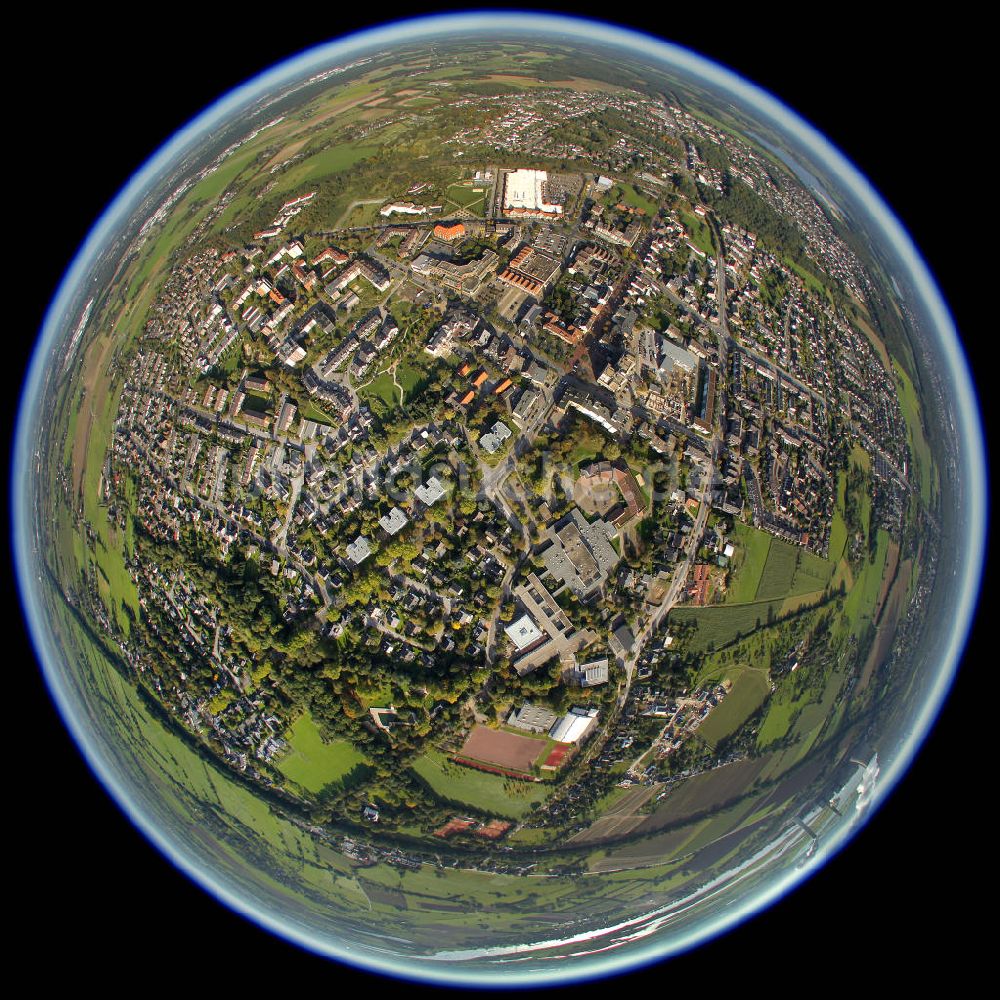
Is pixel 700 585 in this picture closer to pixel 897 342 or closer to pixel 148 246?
pixel 897 342

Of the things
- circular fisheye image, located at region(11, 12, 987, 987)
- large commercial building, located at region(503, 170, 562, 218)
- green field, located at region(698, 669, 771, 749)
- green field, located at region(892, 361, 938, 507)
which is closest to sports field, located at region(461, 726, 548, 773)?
circular fisheye image, located at region(11, 12, 987, 987)

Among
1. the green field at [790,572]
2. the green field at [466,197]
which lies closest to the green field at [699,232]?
the green field at [466,197]

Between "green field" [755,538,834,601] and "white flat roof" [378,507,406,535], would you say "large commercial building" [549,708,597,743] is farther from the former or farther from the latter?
"white flat roof" [378,507,406,535]

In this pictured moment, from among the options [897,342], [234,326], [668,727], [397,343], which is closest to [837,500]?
[897,342]

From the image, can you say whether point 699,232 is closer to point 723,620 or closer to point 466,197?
point 466,197

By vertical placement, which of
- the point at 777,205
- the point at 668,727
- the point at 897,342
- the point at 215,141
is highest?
the point at 777,205

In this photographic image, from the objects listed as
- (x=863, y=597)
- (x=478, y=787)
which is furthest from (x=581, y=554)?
(x=863, y=597)
